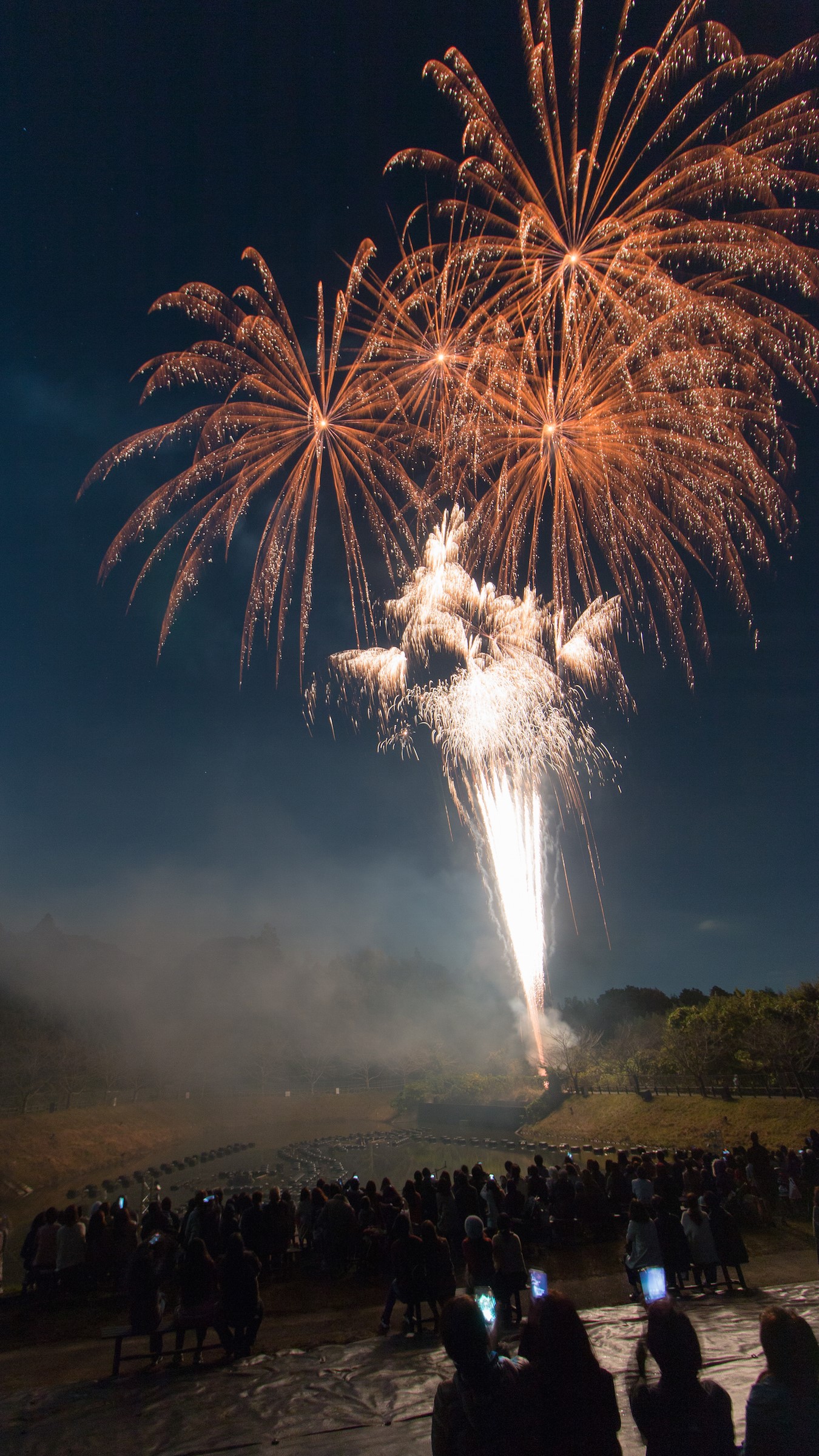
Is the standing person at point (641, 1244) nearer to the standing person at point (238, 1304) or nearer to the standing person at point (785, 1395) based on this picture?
the standing person at point (238, 1304)

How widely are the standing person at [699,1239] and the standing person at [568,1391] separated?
839cm

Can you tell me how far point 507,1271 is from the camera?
26.9 ft

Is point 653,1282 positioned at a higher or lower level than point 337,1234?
higher

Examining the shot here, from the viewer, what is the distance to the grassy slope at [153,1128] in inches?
1635

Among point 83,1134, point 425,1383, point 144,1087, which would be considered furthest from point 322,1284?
point 144,1087

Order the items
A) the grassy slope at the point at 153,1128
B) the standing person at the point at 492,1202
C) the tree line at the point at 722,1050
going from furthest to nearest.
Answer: the grassy slope at the point at 153,1128 < the tree line at the point at 722,1050 < the standing person at the point at 492,1202

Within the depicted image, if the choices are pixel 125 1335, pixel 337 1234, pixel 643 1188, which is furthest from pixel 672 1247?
pixel 125 1335

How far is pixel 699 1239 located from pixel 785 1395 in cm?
835

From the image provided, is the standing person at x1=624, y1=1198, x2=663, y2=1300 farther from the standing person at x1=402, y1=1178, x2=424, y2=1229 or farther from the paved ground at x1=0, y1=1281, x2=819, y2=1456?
the standing person at x1=402, y1=1178, x2=424, y2=1229

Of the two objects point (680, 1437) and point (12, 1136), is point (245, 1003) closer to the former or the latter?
point (12, 1136)

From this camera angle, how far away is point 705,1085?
126 feet

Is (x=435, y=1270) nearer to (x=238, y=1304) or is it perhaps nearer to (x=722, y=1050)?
(x=238, y=1304)

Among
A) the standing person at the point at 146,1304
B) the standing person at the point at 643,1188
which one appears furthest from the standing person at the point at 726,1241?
the standing person at the point at 146,1304

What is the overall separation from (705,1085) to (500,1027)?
194 ft
